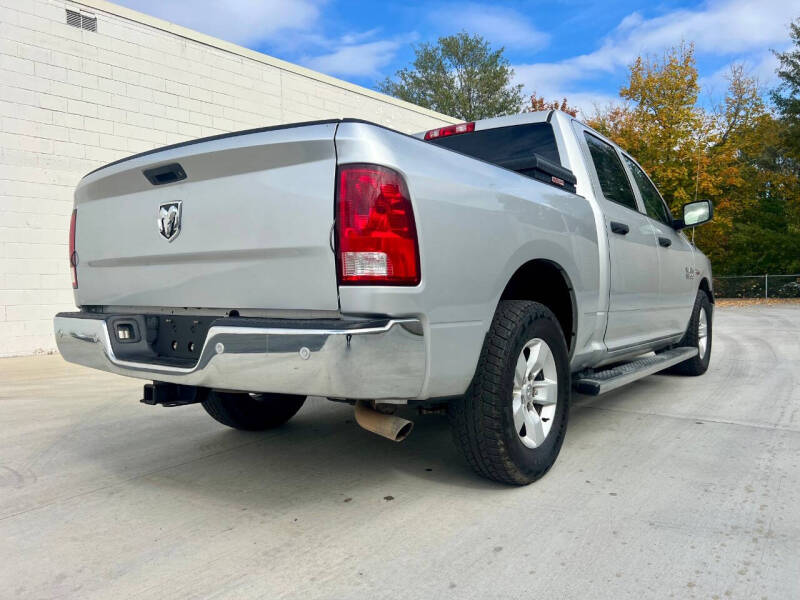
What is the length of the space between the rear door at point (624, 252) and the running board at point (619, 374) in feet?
0.51

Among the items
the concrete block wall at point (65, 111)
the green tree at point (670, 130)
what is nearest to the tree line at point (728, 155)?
the green tree at point (670, 130)

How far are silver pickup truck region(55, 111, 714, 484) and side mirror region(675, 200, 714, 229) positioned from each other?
1963 mm

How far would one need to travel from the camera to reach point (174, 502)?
9.63ft

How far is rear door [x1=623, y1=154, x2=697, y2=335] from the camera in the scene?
15.8ft

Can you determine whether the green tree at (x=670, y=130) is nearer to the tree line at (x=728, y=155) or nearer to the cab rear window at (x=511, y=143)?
the tree line at (x=728, y=155)

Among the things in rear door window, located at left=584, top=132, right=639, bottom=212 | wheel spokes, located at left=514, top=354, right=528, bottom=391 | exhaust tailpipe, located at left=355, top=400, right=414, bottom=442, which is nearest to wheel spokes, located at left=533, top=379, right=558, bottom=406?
wheel spokes, located at left=514, top=354, right=528, bottom=391

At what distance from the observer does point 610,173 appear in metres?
4.39

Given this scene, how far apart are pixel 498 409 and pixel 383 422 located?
0.49 m

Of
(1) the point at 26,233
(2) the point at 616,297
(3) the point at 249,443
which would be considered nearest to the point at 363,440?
(3) the point at 249,443

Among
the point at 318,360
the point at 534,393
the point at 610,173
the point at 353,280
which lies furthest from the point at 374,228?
the point at 610,173

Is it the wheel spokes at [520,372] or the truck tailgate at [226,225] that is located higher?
the truck tailgate at [226,225]

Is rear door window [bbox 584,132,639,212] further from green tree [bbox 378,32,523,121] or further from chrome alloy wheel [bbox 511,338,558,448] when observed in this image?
green tree [bbox 378,32,523,121]

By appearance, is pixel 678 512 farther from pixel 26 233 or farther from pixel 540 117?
pixel 26 233

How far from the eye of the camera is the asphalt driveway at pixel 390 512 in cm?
216
